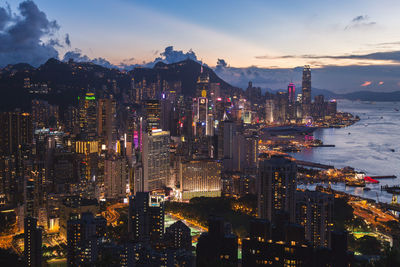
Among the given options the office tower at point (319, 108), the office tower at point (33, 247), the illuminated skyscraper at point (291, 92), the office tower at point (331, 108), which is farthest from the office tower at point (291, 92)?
the office tower at point (33, 247)

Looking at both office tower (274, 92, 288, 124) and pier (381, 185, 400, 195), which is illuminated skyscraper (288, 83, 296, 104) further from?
pier (381, 185, 400, 195)

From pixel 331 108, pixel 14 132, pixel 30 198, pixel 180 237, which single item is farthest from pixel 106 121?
pixel 331 108

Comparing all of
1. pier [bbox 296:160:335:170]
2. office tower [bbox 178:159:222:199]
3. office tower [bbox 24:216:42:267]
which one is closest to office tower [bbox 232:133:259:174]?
pier [bbox 296:160:335:170]

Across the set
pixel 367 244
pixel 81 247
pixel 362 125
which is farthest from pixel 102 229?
pixel 362 125

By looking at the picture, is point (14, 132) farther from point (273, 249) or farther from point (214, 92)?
point (214, 92)

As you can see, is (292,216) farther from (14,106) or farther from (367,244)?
(14,106)
